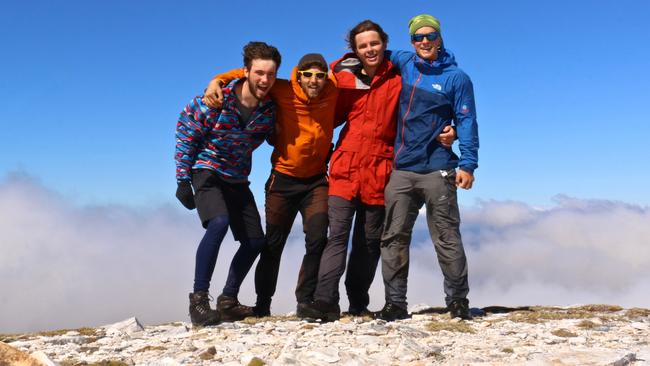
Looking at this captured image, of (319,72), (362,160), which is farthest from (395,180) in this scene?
(319,72)

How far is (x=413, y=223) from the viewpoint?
1011 centimetres

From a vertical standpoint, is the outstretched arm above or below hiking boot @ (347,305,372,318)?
above

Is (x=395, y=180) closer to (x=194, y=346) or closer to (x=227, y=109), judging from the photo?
(x=227, y=109)

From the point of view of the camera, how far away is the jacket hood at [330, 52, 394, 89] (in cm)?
986

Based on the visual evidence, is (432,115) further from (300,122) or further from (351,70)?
(300,122)

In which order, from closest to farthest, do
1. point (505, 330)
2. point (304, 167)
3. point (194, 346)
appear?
point (194, 346) < point (505, 330) < point (304, 167)

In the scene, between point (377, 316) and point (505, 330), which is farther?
point (377, 316)

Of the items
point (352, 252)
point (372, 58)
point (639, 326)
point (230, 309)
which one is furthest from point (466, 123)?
point (230, 309)

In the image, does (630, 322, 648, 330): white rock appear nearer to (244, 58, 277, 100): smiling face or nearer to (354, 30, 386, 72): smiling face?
(354, 30, 386, 72): smiling face

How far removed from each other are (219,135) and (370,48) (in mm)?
2676

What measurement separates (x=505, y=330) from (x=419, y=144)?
3.08 meters

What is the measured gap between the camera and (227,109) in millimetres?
9523

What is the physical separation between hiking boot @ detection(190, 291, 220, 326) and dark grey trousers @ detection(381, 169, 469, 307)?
2.81 m

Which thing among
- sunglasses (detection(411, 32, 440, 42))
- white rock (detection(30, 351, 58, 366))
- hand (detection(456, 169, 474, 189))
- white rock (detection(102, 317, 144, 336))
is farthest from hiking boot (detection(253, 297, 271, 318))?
white rock (detection(30, 351, 58, 366))
